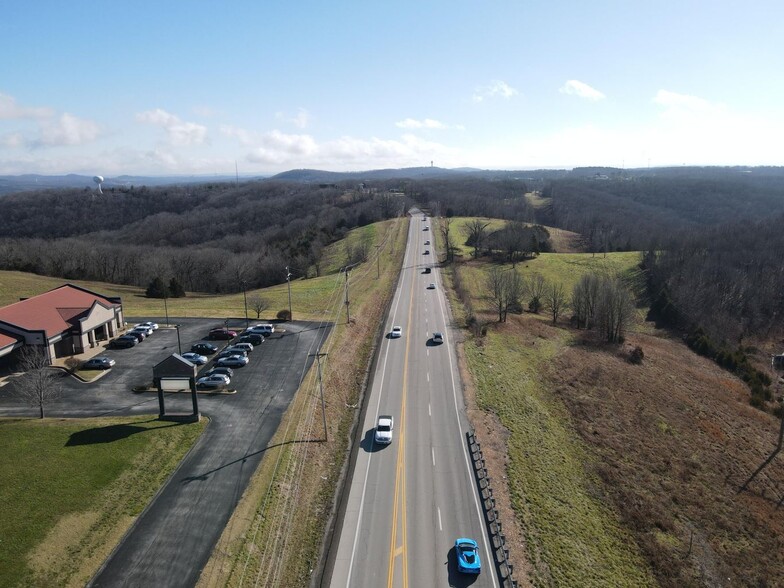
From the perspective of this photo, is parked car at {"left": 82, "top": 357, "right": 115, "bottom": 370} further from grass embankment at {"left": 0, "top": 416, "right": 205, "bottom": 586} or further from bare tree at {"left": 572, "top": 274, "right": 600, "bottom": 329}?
bare tree at {"left": 572, "top": 274, "right": 600, "bottom": 329}

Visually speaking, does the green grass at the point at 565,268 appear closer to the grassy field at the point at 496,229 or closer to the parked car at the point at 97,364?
the grassy field at the point at 496,229

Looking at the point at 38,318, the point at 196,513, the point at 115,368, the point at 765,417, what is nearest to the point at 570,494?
the point at 196,513

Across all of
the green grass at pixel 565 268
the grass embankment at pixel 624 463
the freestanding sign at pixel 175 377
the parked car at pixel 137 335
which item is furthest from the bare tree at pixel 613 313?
the parked car at pixel 137 335

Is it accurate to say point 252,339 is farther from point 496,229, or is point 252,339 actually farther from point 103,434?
point 496,229

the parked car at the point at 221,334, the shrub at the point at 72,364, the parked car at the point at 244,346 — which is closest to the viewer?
the shrub at the point at 72,364

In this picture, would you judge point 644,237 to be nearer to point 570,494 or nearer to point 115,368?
point 570,494

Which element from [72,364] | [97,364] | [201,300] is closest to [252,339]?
[97,364]

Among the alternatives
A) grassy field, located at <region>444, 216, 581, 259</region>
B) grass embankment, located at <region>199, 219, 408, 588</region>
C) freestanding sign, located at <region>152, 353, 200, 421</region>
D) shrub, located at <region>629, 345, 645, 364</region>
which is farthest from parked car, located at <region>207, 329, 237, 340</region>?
grassy field, located at <region>444, 216, 581, 259</region>

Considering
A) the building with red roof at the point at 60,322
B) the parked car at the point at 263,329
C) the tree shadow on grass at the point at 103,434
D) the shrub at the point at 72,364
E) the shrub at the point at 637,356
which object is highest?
the building with red roof at the point at 60,322
